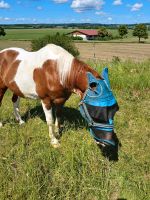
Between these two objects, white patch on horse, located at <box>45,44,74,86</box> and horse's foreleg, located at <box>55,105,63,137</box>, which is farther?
horse's foreleg, located at <box>55,105,63,137</box>

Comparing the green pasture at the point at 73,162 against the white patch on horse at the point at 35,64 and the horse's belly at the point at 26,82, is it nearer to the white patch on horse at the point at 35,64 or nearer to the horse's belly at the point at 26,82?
the horse's belly at the point at 26,82

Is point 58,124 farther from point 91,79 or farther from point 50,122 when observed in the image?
point 91,79

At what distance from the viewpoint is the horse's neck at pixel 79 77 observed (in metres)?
4.95

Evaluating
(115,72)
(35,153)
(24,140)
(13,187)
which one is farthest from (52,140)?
(115,72)

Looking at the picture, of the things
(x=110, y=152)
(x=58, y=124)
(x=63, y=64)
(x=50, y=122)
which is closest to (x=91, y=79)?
(x=63, y=64)

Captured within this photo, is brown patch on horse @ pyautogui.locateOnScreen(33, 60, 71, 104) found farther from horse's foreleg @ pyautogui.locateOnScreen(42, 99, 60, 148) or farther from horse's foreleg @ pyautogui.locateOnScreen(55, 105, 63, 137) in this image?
horse's foreleg @ pyautogui.locateOnScreen(55, 105, 63, 137)

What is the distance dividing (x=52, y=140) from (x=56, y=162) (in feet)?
3.67

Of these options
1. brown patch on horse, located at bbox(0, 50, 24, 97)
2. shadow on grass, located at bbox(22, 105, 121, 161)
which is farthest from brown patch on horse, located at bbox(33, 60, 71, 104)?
shadow on grass, located at bbox(22, 105, 121, 161)

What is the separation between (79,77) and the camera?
5.00 metres

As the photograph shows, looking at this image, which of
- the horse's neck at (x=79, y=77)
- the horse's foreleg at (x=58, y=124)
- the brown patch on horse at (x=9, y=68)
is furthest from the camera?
the brown patch on horse at (x=9, y=68)

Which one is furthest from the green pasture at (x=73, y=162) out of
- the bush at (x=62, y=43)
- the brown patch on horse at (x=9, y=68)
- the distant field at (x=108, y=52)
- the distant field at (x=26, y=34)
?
the distant field at (x=26, y=34)

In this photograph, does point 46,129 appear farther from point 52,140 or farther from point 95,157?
point 95,157

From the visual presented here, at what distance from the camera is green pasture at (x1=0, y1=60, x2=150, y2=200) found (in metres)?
3.81

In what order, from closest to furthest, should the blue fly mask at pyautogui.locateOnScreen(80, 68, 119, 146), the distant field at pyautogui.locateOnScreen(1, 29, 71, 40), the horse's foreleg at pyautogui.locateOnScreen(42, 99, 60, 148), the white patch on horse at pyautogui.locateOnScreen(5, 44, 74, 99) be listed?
the blue fly mask at pyautogui.locateOnScreen(80, 68, 119, 146) → the white patch on horse at pyautogui.locateOnScreen(5, 44, 74, 99) → the horse's foreleg at pyautogui.locateOnScreen(42, 99, 60, 148) → the distant field at pyautogui.locateOnScreen(1, 29, 71, 40)
